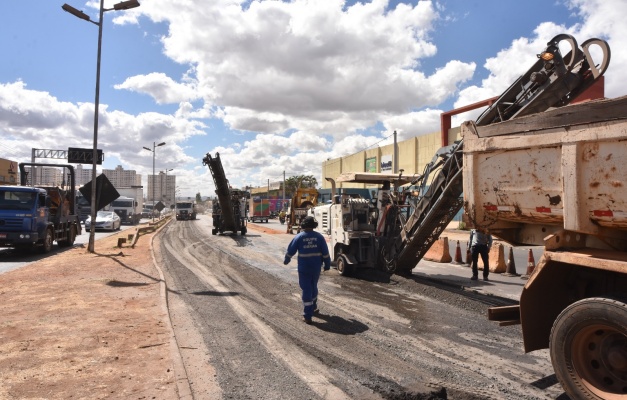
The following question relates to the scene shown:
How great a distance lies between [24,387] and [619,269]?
5.22m

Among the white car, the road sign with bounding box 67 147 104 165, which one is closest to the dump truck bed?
the road sign with bounding box 67 147 104 165

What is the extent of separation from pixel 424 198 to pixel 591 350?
5.68 meters

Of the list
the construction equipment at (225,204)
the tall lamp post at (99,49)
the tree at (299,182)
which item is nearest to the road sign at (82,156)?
the tall lamp post at (99,49)

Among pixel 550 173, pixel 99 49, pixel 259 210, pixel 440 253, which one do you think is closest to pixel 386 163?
pixel 259 210

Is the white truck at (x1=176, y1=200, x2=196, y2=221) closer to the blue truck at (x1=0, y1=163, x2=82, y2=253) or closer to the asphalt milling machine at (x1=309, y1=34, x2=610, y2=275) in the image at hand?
the blue truck at (x1=0, y1=163, x2=82, y2=253)

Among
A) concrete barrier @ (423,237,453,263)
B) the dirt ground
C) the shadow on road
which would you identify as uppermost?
concrete barrier @ (423,237,453,263)

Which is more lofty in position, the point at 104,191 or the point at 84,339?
the point at 104,191

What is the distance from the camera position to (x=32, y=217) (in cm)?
1439

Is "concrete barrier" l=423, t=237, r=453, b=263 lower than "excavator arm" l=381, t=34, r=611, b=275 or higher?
lower

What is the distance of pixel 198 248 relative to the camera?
61.2ft

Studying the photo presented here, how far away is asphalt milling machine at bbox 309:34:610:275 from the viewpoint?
6.32 m

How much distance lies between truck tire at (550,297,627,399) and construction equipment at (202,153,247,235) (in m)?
19.9

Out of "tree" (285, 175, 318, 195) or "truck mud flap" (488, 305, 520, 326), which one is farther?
"tree" (285, 175, 318, 195)

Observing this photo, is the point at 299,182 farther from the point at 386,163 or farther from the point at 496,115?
the point at 496,115
